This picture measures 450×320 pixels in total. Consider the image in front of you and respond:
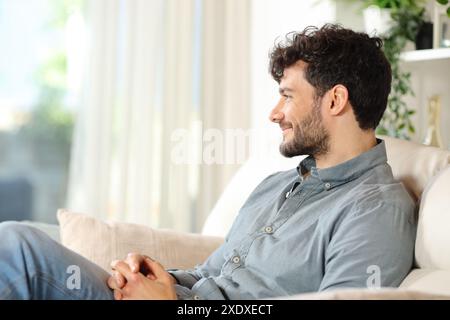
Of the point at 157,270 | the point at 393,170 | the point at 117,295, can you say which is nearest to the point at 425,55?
the point at 393,170

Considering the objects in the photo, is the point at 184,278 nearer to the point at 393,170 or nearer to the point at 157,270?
the point at 157,270

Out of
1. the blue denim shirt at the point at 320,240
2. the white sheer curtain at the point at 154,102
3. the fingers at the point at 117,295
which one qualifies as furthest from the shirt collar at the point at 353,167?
the white sheer curtain at the point at 154,102

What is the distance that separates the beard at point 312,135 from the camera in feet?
5.57

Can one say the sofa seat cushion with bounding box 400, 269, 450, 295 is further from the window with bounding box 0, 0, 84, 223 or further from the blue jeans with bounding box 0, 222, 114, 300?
the window with bounding box 0, 0, 84, 223

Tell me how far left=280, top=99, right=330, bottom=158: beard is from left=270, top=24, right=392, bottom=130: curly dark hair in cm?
5

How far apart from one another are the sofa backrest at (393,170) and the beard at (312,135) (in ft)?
0.58

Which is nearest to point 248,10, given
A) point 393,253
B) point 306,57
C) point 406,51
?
point 406,51

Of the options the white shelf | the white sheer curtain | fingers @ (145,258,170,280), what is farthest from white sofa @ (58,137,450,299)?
the white sheer curtain

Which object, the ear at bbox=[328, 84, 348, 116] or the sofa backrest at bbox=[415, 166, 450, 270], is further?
the ear at bbox=[328, 84, 348, 116]

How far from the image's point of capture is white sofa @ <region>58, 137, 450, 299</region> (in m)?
1.42

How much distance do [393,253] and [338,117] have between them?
16.4 inches

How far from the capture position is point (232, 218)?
2.06m

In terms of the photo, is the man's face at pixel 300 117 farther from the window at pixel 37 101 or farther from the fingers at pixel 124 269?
the window at pixel 37 101

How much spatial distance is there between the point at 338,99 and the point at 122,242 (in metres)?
0.64
